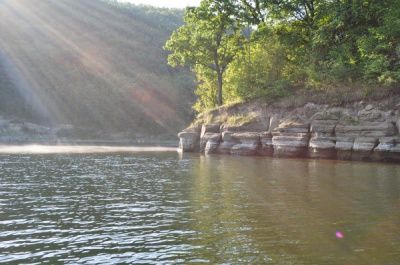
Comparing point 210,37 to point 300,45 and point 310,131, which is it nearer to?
point 300,45

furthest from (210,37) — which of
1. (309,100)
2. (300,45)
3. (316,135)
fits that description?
(316,135)

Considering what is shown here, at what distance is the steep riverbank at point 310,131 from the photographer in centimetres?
2574

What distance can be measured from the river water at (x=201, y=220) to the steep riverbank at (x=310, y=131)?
845 cm

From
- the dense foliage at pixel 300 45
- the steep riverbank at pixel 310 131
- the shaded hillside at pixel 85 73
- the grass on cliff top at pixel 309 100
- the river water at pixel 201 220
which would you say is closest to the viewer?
the river water at pixel 201 220

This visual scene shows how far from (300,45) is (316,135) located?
1377cm

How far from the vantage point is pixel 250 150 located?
33.5 meters

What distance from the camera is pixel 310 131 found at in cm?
2945

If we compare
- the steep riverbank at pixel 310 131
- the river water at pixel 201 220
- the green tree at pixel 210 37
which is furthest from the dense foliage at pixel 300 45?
the river water at pixel 201 220

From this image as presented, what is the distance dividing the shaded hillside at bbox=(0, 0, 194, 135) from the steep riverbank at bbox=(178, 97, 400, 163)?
57900mm

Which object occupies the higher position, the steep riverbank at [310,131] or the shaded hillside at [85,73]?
the shaded hillside at [85,73]

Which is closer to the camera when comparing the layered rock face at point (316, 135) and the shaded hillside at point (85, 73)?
the layered rock face at point (316, 135)

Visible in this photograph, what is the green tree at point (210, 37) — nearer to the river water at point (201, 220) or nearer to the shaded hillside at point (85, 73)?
the river water at point (201, 220)

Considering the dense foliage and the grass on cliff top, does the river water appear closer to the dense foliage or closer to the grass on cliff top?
the grass on cliff top

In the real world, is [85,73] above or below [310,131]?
above
